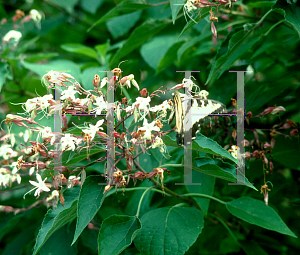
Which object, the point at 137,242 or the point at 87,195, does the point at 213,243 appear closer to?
the point at 137,242

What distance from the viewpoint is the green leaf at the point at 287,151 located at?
52.9 inches

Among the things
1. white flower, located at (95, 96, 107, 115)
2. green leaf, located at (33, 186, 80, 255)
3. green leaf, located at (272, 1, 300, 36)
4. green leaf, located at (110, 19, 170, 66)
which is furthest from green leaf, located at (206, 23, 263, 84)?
green leaf, located at (33, 186, 80, 255)

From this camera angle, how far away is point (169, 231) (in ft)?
3.45

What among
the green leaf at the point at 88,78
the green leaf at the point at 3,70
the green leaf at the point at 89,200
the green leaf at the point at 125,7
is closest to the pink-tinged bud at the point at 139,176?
the green leaf at the point at 89,200

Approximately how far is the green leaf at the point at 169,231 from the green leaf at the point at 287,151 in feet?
1.58

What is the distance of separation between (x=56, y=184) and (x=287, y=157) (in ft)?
3.27

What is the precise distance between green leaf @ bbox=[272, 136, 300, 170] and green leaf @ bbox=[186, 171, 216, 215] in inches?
12.3

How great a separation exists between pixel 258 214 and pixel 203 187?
22 centimetres

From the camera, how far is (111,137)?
91 centimetres

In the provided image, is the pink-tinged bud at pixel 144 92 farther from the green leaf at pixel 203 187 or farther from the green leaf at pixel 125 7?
the green leaf at pixel 125 7

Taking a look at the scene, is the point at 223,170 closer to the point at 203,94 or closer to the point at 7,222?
the point at 203,94

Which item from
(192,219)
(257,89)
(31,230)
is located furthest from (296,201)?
(31,230)

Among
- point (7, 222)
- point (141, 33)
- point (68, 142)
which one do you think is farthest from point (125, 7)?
point (7, 222)

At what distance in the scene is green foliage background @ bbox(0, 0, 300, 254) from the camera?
1043mm
